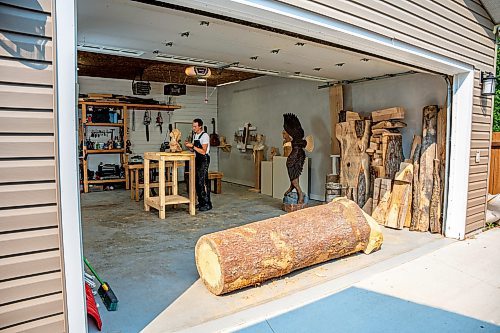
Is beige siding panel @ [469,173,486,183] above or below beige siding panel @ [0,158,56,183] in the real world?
below

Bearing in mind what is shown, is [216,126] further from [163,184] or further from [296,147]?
[163,184]

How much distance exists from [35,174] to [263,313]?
185cm

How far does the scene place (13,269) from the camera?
1.74 metres

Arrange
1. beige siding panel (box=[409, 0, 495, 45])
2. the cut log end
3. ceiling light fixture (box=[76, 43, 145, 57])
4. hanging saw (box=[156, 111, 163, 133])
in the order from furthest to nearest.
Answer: hanging saw (box=[156, 111, 163, 133])
ceiling light fixture (box=[76, 43, 145, 57])
beige siding panel (box=[409, 0, 495, 45])
the cut log end

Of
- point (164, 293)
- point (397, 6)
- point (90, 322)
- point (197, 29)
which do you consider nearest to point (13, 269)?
point (90, 322)

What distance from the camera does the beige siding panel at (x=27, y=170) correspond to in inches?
67.4

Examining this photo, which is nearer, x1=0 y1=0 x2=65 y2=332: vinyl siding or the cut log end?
x1=0 y1=0 x2=65 y2=332: vinyl siding

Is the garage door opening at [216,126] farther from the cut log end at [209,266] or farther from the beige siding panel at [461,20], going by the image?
the beige siding panel at [461,20]

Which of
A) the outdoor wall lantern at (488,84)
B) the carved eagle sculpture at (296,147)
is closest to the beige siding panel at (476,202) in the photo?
the outdoor wall lantern at (488,84)

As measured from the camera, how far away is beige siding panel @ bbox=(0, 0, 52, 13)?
5.57ft

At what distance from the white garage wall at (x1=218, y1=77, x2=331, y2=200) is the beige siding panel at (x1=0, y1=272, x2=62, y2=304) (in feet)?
19.9

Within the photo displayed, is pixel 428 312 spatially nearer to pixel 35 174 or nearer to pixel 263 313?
pixel 263 313

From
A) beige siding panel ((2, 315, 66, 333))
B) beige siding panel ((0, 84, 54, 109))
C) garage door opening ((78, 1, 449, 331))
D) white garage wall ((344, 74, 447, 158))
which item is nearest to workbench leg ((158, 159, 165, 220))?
garage door opening ((78, 1, 449, 331))

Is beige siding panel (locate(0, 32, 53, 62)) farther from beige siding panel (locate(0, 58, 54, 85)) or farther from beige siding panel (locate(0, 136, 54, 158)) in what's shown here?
beige siding panel (locate(0, 136, 54, 158))
